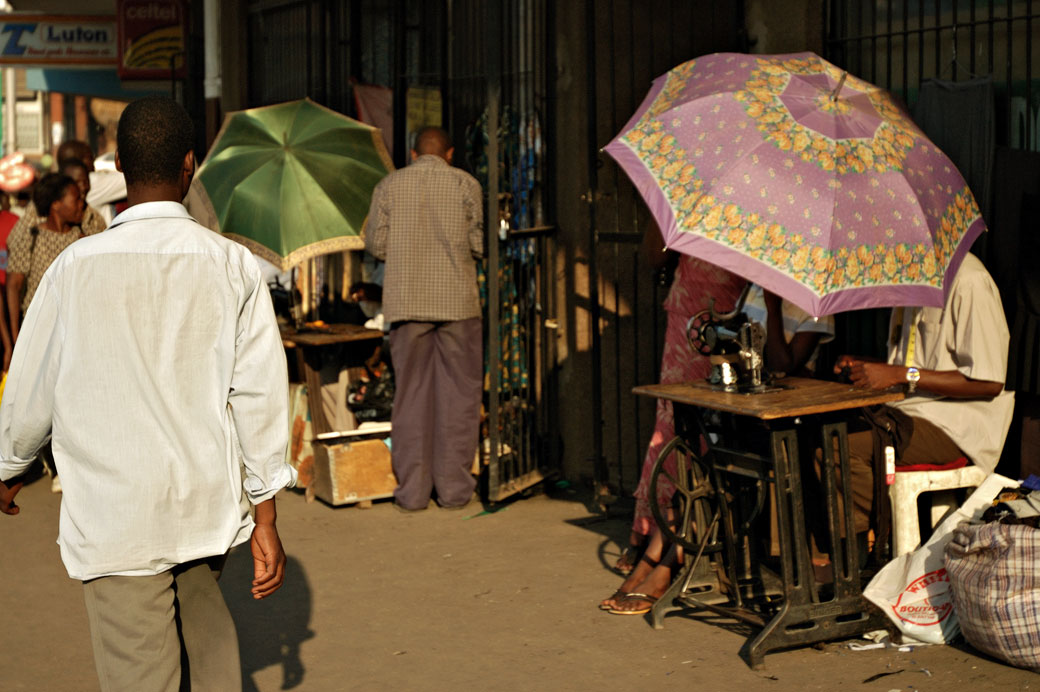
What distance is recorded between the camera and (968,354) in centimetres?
532

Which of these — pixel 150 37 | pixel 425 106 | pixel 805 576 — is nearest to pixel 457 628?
pixel 805 576

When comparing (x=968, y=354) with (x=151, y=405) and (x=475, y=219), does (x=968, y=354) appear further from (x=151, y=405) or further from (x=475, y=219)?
(x=151, y=405)

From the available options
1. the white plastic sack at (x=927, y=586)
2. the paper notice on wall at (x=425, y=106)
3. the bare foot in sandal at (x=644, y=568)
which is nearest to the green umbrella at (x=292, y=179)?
the paper notice on wall at (x=425, y=106)

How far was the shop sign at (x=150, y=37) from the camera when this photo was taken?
1390 cm

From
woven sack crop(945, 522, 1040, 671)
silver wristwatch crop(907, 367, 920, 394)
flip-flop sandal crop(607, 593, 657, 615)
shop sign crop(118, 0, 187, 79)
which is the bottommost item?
flip-flop sandal crop(607, 593, 657, 615)

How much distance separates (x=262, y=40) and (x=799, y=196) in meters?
7.35

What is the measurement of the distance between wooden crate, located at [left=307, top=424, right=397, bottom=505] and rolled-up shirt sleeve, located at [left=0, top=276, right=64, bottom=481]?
4.43 metres

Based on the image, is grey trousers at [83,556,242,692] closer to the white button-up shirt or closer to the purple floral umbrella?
the white button-up shirt

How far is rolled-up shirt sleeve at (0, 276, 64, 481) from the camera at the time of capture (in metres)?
3.10

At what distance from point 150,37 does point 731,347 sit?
10.6 m

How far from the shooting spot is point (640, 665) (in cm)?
495

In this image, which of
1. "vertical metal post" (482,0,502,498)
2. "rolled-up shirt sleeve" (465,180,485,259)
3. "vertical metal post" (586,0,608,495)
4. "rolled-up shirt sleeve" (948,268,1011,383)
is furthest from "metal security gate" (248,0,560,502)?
"rolled-up shirt sleeve" (948,268,1011,383)

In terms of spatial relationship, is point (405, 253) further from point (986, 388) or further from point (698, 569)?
point (986, 388)

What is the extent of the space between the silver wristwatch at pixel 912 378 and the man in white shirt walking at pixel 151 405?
293 cm
